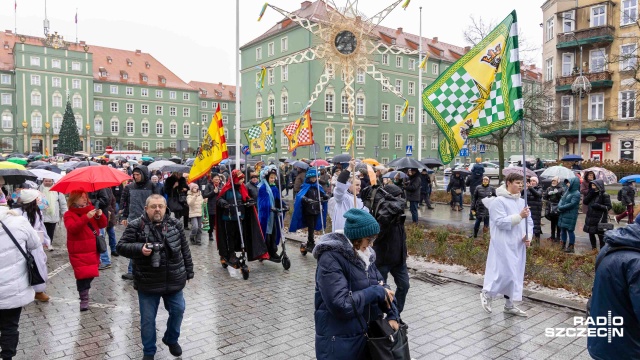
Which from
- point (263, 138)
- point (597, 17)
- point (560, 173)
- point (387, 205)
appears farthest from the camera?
point (597, 17)

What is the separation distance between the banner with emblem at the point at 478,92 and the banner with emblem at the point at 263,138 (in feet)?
23.8

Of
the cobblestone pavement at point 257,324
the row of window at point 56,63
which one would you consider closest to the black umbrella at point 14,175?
the cobblestone pavement at point 257,324

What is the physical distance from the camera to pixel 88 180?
7.10 metres

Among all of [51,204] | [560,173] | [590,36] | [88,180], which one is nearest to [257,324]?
[88,180]

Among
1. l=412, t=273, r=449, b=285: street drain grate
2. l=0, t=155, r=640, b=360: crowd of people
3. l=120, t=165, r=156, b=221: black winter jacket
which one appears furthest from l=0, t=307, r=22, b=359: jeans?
l=412, t=273, r=449, b=285: street drain grate

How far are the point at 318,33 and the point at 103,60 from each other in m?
79.9

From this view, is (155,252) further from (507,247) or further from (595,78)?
(595,78)

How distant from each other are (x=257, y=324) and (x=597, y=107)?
42.7m

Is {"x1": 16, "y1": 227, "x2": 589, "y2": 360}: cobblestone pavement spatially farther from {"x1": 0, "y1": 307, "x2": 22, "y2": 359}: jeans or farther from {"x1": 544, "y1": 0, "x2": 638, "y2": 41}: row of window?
{"x1": 544, "y1": 0, "x2": 638, "y2": 41}: row of window

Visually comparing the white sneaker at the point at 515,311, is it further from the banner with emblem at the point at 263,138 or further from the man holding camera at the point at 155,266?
the banner with emblem at the point at 263,138

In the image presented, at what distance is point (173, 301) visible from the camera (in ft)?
16.1

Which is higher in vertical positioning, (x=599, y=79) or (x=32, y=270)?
(x=599, y=79)

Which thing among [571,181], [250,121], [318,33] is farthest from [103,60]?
[571,181]

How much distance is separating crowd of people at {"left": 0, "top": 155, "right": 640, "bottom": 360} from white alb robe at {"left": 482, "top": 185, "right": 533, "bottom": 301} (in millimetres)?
13
